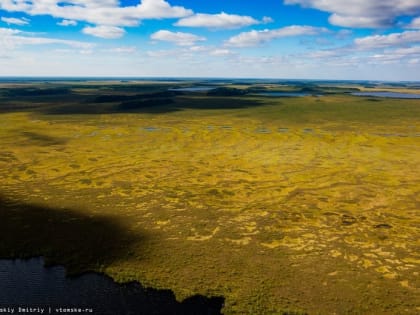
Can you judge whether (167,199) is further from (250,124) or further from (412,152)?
(250,124)

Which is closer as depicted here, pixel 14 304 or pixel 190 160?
pixel 14 304

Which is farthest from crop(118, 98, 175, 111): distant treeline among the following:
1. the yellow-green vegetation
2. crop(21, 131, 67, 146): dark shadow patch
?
the yellow-green vegetation

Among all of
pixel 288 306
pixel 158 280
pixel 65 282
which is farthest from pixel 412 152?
pixel 65 282

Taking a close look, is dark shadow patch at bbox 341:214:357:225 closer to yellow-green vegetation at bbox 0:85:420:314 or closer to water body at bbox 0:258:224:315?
yellow-green vegetation at bbox 0:85:420:314

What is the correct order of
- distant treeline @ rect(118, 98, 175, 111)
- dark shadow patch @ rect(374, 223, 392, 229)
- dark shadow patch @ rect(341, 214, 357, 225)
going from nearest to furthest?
dark shadow patch @ rect(374, 223, 392, 229), dark shadow patch @ rect(341, 214, 357, 225), distant treeline @ rect(118, 98, 175, 111)

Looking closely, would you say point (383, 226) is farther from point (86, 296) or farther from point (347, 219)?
point (86, 296)

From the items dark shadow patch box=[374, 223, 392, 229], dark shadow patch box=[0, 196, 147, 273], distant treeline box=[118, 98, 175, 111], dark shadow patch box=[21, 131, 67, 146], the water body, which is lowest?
the water body

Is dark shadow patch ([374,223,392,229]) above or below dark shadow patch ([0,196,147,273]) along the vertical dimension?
above
